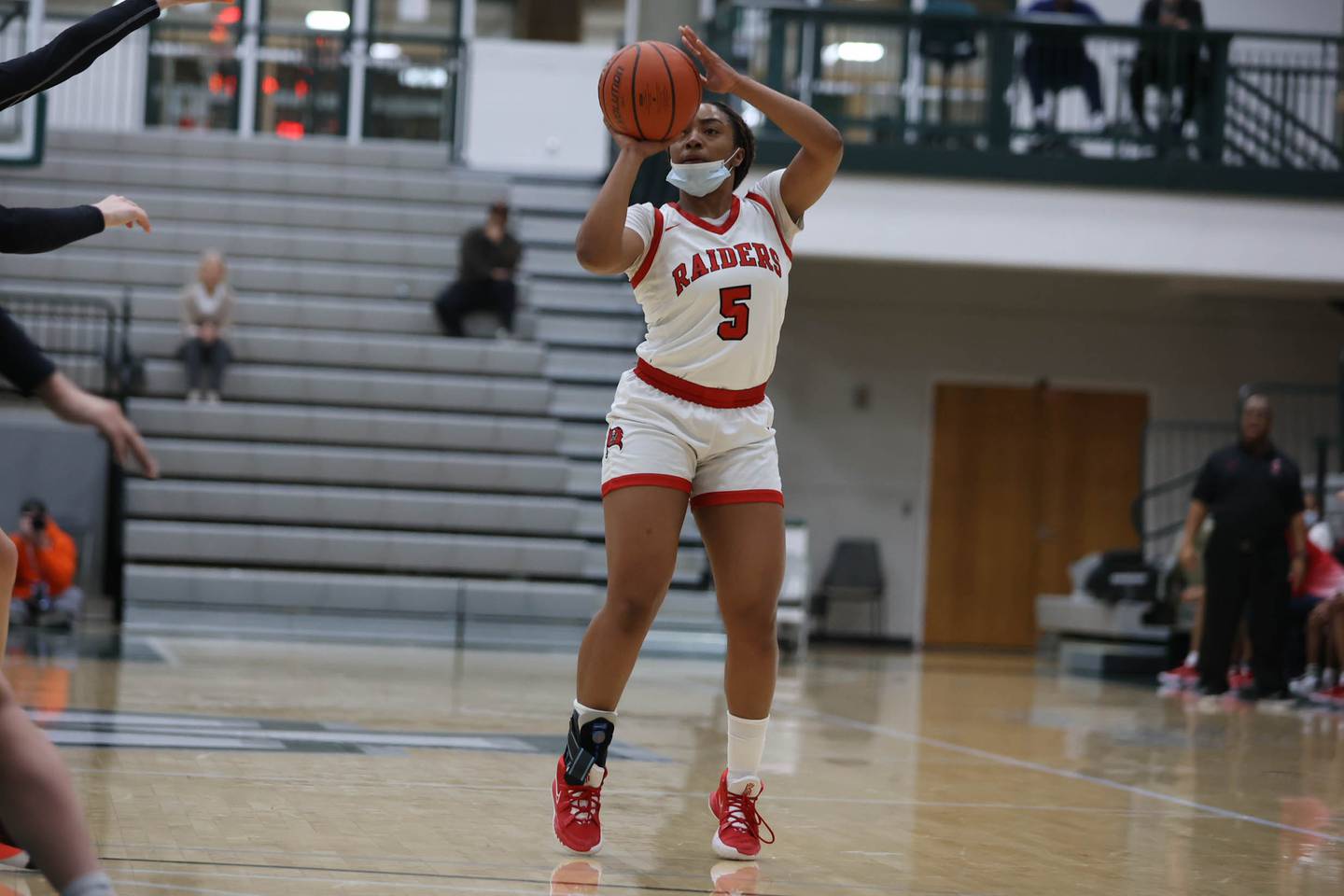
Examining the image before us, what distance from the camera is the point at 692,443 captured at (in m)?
4.04


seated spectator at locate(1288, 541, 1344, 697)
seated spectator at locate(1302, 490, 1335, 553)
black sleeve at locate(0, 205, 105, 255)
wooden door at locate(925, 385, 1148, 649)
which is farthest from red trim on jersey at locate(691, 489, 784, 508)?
wooden door at locate(925, 385, 1148, 649)

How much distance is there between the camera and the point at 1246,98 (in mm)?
15680

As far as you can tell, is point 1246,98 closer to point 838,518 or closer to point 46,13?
point 838,518

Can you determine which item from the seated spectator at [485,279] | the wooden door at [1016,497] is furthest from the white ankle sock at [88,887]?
the wooden door at [1016,497]

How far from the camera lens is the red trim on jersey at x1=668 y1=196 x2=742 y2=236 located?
4.14 m

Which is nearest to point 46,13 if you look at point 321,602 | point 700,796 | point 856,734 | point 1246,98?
point 321,602

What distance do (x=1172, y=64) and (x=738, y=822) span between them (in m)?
12.3

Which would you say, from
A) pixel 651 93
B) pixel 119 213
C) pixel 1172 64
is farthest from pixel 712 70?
pixel 1172 64

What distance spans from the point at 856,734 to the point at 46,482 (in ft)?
26.8

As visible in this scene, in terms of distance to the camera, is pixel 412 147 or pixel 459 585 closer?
pixel 459 585

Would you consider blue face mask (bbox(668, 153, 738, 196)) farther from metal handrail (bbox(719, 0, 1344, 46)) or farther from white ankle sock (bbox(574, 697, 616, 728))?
metal handrail (bbox(719, 0, 1344, 46))

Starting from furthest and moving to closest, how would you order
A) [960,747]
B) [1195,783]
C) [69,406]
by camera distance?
1. [960,747]
2. [1195,783]
3. [69,406]

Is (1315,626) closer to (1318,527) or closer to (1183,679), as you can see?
(1183,679)

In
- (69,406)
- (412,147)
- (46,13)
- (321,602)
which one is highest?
(46,13)
